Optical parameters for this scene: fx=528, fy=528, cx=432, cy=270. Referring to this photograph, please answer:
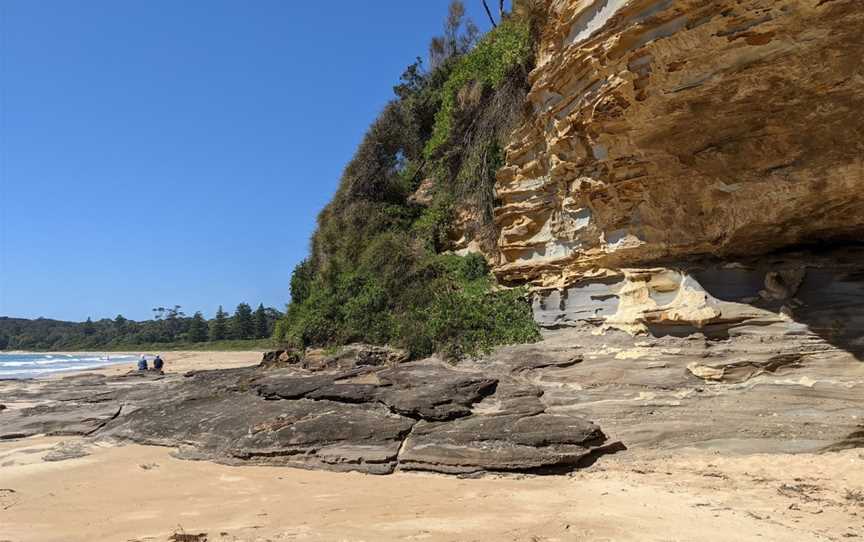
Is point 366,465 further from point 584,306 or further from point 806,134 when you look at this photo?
point 806,134

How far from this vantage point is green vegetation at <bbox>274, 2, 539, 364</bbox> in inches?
401

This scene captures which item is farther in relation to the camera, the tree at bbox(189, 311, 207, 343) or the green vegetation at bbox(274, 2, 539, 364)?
the tree at bbox(189, 311, 207, 343)

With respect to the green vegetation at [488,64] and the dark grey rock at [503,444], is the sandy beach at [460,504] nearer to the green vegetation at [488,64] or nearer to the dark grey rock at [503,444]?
the dark grey rock at [503,444]

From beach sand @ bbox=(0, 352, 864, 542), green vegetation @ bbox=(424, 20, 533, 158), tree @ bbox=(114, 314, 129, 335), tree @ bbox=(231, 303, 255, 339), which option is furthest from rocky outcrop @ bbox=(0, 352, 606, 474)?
tree @ bbox=(114, 314, 129, 335)

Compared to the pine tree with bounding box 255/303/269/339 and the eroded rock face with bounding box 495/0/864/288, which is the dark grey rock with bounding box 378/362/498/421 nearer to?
the eroded rock face with bounding box 495/0/864/288

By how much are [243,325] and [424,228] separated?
55.0 meters

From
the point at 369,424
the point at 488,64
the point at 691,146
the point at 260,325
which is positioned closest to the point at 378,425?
the point at 369,424

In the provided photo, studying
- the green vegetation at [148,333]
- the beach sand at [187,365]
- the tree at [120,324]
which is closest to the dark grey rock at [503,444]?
the beach sand at [187,365]

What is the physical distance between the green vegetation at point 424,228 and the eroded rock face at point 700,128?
2035mm

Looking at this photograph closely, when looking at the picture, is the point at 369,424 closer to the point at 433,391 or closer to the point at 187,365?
the point at 433,391

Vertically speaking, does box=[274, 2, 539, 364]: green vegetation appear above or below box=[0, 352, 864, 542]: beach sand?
above

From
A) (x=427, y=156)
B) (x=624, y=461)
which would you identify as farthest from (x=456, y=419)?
(x=427, y=156)

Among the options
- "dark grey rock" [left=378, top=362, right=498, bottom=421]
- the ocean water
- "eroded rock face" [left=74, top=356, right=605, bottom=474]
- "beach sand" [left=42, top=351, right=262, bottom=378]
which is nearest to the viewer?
"eroded rock face" [left=74, top=356, right=605, bottom=474]

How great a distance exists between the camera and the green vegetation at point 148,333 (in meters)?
62.6
